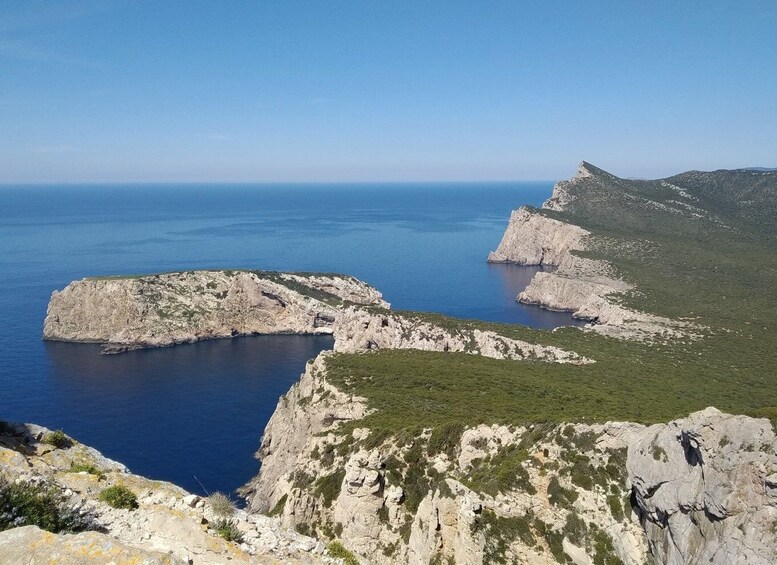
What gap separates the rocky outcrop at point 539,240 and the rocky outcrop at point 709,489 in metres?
148

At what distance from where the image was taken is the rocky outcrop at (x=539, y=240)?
172500 millimetres

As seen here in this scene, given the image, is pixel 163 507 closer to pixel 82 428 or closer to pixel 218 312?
pixel 82 428

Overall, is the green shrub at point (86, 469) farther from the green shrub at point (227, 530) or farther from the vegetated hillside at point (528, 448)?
the vegetated hillside at point (528, 448)

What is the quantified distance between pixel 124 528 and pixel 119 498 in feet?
2.94

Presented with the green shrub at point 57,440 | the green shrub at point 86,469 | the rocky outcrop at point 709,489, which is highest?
the green shrub at point 57,440

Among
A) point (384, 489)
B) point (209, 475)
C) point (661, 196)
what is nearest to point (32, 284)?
point (209, 475)

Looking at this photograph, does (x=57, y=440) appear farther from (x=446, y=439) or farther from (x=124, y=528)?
(x=446, y=439)

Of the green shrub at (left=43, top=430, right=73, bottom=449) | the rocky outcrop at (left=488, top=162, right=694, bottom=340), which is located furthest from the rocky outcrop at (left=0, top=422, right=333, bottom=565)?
the rocky outcrop at (left=488, top=162, right=694, bottom=340)

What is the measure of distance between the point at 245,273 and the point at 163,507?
112 meters

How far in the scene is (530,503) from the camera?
2588cm

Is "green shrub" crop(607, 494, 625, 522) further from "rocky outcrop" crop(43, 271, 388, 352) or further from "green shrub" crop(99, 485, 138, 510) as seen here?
"rocky outcrop" crop(43, 271, 388, 352)

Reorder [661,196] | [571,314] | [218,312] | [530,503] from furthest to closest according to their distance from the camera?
[661,196] < [571,314] < [218,312] < [530,503]

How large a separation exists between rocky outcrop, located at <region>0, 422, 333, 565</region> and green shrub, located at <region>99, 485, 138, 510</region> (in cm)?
11

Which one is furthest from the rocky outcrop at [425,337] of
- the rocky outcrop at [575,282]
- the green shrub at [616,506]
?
the green shrub at [616,506]
